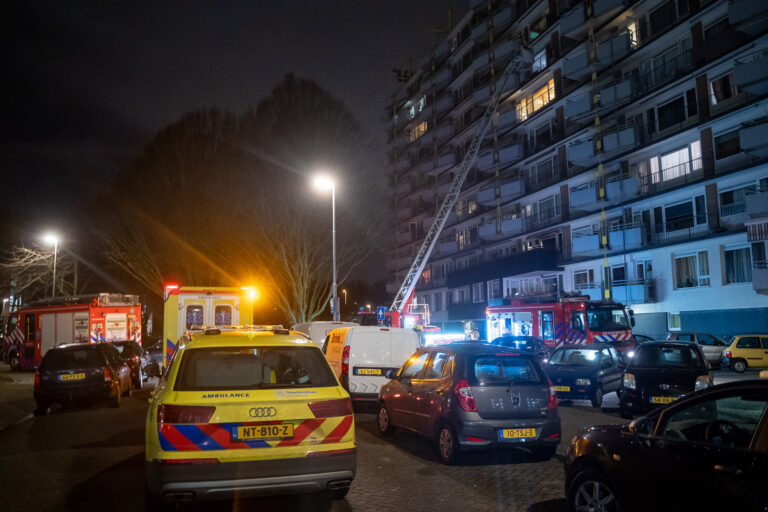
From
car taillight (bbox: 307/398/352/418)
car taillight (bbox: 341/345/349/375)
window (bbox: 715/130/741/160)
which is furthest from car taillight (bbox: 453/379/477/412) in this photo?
window (bbox: 715/130/741/160)

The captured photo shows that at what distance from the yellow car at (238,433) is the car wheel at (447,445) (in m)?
2.28

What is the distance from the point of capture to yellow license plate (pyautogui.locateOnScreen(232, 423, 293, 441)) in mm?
4883

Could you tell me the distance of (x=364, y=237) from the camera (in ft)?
97.0

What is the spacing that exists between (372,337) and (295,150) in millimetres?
15287

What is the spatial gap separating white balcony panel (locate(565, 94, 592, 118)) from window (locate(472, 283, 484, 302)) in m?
17.5

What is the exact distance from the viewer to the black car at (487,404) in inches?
286

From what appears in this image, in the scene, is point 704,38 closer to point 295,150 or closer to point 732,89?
point 732,89

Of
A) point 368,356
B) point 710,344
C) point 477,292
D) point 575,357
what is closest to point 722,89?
point 710,344

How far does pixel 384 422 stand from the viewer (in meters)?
9.54

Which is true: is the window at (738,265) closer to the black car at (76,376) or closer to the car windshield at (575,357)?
the car windshield at (575,357)

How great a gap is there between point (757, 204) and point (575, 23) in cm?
1761

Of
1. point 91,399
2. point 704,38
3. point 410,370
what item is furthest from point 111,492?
point 704,38

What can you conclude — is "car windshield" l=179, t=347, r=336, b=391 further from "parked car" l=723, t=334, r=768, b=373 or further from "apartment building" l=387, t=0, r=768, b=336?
"parked car" l=723, t=334, r=768, b=373

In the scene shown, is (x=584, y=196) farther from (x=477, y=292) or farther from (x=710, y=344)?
(x=477, y=292)
